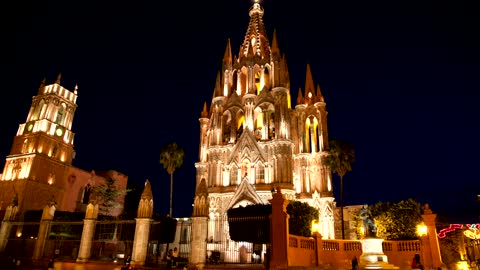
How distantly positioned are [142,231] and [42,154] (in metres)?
32.3

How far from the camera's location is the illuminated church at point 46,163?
4131cm

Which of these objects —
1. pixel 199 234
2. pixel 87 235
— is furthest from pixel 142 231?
pixel 87 235

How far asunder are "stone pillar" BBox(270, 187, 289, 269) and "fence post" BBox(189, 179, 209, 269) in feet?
11.6

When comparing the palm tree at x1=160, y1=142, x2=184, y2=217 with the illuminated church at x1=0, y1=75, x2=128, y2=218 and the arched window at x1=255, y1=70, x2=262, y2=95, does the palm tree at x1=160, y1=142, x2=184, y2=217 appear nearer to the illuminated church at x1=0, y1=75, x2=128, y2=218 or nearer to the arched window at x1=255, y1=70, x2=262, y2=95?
the illuminated church at x1=0, y1=75, x2=128, y2=218

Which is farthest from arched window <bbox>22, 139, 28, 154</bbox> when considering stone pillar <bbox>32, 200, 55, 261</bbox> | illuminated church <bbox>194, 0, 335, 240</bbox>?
stone pillar <bbox>32, 200, 55, 261</bbox>

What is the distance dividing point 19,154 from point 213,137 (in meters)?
25.8

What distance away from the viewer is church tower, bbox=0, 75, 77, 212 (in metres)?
41.2

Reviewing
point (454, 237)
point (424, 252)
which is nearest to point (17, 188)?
point (424, 252)

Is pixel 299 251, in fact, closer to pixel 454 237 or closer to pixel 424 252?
pixel 424 252

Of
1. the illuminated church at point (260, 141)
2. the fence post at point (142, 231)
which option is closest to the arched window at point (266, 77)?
the illuminated church at point (260, 141)

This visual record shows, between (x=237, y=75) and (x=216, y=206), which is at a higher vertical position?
(x=237, y=75)

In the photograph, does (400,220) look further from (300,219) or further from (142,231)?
(142,231)

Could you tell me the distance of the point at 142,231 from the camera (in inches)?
736

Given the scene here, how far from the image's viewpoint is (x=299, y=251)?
64.0 feet
